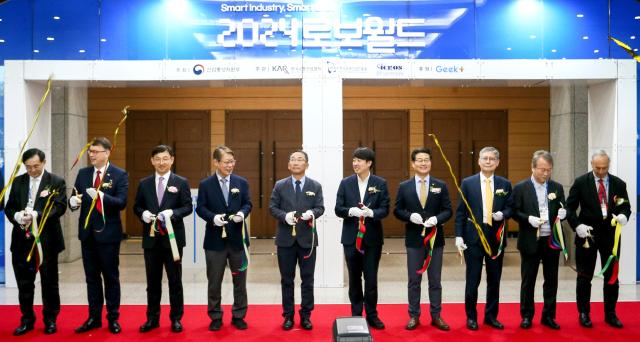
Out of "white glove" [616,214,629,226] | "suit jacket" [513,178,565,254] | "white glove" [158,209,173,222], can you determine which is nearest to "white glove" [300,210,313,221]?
"white glove" [158,209,173,222]

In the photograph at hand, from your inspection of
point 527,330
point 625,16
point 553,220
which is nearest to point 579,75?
point 625,16

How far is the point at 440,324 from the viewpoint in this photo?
17.1 ft

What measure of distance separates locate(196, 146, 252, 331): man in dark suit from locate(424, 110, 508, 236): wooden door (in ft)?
21.8

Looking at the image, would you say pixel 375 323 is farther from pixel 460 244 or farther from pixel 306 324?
pixel 460 244

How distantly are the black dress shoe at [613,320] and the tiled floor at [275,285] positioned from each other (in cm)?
103

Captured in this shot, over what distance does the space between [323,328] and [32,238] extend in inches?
94.8

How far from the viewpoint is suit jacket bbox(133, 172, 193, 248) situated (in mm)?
5148

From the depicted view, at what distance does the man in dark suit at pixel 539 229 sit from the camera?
520 cm

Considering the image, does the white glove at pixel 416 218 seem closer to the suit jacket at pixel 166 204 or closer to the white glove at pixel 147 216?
the suit jacket at pixel 166 204

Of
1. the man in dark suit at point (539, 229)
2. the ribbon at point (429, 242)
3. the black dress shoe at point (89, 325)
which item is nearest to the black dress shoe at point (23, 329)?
the black dress shoe at point (89, 325)

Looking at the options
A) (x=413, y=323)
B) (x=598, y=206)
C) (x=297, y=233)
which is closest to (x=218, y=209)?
(x=297, y=233)

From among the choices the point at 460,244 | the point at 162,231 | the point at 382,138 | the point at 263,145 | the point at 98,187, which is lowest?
the point at 460,244

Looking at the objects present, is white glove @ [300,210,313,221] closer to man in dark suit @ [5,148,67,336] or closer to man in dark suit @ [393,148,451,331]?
man in dark suit @ [393,148,451,331]

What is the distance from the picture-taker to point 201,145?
37.3 ft
